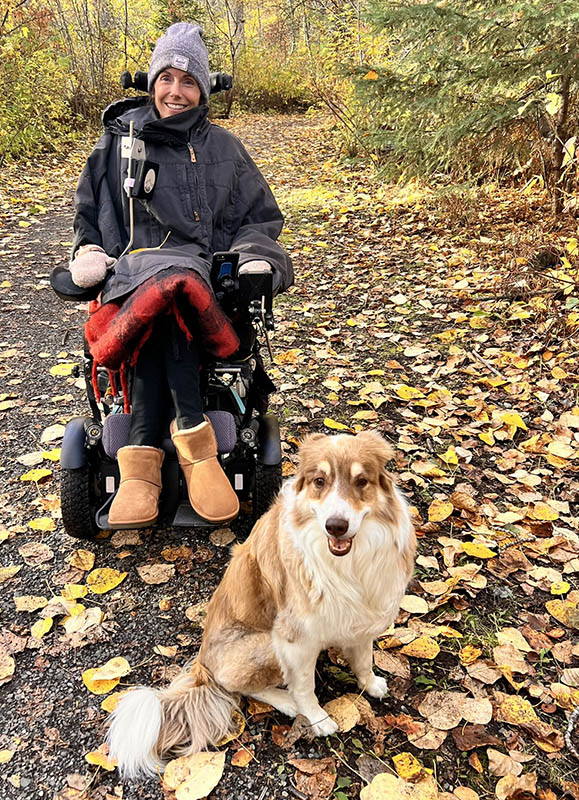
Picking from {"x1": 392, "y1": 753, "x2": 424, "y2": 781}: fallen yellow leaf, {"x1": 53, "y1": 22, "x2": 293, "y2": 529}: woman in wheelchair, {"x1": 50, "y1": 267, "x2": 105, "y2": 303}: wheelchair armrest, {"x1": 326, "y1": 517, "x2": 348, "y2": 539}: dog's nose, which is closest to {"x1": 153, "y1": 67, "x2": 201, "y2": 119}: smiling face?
{"x1": 53, "y1": 22, "x2": 293, "y2": 529}: woman in wheelchair

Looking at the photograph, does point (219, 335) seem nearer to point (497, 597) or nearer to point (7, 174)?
point (497, 597)

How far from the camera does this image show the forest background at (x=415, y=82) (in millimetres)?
4930

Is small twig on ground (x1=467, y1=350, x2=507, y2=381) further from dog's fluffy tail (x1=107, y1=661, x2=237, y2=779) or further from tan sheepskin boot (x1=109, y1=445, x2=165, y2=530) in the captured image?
dog's fluffy tail (x1=107, y1=661, x2=237, y2=779)

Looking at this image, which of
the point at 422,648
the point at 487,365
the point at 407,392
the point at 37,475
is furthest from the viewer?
the point at 487,365

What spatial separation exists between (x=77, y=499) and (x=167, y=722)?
1113 mm

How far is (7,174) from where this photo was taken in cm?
991

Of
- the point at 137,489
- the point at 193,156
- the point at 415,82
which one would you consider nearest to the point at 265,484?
the point at 137,489

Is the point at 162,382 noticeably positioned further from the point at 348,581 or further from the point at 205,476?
the point at 348,581

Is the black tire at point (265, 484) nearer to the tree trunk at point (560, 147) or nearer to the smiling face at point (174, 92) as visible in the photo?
the smiling face at point (174, 92)

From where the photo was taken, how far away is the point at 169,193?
9.50ft

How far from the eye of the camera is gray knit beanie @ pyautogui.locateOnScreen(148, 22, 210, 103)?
2736 mm

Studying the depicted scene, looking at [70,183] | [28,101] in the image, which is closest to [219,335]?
[70,183]

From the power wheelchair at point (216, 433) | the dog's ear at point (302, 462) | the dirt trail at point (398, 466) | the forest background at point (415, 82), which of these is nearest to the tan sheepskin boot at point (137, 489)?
the power wheelchair at point (216, 433)

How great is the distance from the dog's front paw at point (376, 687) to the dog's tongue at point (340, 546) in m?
0.65
